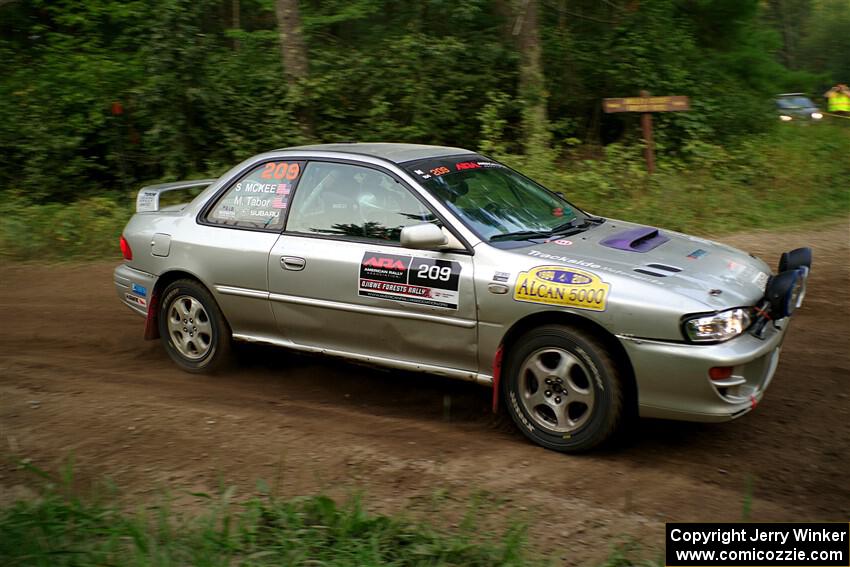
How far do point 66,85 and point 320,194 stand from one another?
9761 millimetres

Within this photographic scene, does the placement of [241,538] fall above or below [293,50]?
below

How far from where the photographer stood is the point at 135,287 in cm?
658

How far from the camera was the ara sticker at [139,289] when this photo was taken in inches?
255

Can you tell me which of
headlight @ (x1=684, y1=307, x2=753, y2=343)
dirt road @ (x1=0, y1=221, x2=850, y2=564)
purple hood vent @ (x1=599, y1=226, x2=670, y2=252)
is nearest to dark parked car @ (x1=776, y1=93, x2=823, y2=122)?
dirt road @ (x1=0, y1=221, x2=850, y2=564)

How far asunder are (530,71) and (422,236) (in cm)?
898

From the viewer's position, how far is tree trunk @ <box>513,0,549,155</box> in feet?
42.9

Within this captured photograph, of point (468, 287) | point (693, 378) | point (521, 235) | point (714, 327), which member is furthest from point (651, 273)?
point (468, 287)

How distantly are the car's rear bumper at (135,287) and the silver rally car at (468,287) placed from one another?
2 cm

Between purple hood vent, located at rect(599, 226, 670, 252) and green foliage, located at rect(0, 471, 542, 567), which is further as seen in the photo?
purple hood vent, located at rect(599, 226, 670, 252)

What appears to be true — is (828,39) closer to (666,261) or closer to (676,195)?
(676,195)

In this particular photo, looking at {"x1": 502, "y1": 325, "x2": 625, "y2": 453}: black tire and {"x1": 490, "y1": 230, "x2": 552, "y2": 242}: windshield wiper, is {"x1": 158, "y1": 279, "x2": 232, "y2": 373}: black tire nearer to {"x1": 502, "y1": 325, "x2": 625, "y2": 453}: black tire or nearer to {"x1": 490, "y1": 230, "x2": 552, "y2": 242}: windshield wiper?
{"x1": 490, "y1": 230, "x2": 552, "y2": 242}: windshield wiper

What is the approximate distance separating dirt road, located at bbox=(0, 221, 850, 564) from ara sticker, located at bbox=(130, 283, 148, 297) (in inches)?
22.1

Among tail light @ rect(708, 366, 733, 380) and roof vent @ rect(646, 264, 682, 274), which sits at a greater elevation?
roof vent @ rect(646, 264, 682, 274)

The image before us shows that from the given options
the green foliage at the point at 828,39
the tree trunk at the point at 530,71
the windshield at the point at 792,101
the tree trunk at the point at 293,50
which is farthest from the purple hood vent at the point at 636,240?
the green foliage at the point at 828,39
